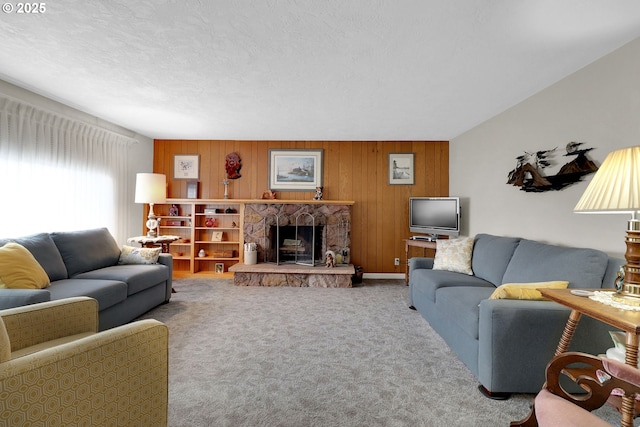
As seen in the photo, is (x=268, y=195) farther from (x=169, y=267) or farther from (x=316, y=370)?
(x=316, y=370)

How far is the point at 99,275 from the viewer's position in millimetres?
2916

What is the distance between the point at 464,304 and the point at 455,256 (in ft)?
4.20

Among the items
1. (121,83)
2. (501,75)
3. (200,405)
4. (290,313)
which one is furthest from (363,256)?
(121,83)

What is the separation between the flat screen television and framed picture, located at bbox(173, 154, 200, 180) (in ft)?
12.7

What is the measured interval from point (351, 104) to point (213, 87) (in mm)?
1508

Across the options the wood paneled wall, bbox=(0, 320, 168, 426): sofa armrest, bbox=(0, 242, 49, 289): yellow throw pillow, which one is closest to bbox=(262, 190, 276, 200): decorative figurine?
the wood paneled wall

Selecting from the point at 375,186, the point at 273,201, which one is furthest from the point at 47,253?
the point at 375,186

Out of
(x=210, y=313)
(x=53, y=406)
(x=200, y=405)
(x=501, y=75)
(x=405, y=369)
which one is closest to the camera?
(x=53, y=406)

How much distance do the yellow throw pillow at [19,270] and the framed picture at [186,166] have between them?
296 centimetres

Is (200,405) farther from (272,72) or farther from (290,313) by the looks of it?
(272,72)

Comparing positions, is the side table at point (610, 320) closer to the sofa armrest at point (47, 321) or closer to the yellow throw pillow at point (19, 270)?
the sofa armrest at point (47, 321)

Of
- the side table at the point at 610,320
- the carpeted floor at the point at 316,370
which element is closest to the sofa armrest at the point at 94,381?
the carpeted floor at the point at 316,370

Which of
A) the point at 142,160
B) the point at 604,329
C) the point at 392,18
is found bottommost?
the point at 604,329

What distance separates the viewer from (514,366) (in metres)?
1.76
